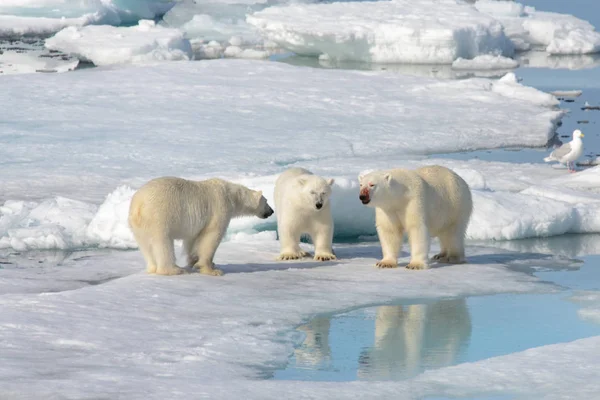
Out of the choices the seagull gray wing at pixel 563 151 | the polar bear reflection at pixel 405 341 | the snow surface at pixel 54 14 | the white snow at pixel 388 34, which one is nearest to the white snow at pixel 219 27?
the white snow at pixel 388 34

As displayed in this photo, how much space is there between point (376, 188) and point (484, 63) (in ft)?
52.7

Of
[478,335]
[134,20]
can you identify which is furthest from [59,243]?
[134,20]

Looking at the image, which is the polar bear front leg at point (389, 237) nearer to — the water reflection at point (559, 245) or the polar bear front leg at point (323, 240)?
the polar bear front leg at point (323, 240)

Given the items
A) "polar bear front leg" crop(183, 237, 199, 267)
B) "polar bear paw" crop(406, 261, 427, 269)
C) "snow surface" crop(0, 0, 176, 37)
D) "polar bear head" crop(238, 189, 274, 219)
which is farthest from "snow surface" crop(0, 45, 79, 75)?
"polar bear paw" crop(406, 261, 427, 269)

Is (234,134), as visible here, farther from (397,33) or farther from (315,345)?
(397,33)

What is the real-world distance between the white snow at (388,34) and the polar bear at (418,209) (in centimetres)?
1492

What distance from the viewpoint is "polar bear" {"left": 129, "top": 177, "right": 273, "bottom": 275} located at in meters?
5.73

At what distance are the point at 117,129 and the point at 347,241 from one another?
17.4 ft

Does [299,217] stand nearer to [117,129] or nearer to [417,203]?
[417,203]

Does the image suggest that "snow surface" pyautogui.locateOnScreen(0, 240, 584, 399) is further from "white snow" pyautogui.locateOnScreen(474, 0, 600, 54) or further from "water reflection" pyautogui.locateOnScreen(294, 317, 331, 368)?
"white snow" pyautogui.locateOnScreen(474, 0, 600, 54)

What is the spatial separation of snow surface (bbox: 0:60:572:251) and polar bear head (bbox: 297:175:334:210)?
115 cm

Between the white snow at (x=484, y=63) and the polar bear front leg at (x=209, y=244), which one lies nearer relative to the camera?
the polar bear front leg at (x=209, y=244)

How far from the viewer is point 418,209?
20.5ft

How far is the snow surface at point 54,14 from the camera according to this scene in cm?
2619
